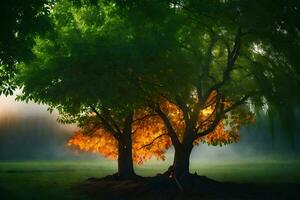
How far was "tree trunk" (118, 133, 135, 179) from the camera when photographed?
4278cm

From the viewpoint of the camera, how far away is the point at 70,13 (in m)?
35.0

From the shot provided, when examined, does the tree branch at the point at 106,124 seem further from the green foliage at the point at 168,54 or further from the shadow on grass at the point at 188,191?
the green foliage at the point at 168,54

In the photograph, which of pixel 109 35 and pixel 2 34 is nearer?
pixel 2 34

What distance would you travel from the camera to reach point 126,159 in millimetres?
42906

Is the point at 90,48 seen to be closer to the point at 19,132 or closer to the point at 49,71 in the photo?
the point at 49,71

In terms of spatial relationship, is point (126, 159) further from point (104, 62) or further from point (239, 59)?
point (104, 62)

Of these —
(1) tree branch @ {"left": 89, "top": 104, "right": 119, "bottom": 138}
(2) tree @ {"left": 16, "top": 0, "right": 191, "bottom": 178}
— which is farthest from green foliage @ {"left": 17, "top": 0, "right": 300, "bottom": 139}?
(1) tree branch @ {"left": 89, "top": 104, "right": 119, "bottom": 138}

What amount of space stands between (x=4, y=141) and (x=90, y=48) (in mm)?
140937

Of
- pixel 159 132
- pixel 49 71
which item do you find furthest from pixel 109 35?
pixel 159 132

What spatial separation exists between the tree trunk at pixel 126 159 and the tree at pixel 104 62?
933 cm

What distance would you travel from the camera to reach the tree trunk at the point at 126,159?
42.8 metres

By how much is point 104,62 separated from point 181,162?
9740mm

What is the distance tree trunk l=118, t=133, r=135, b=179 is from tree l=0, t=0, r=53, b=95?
19.5 meters

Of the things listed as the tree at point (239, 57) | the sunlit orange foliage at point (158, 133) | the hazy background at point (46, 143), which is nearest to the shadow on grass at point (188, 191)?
the tree at point (239, 57)
